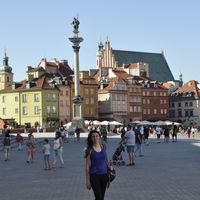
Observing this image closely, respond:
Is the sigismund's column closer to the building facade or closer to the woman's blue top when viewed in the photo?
the building facade

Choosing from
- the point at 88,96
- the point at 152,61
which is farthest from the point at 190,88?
the point at 88,96

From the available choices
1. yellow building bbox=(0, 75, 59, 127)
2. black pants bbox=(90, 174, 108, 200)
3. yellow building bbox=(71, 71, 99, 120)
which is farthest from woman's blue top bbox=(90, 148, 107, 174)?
yellow building bbox=(71, 71, 99, 120)

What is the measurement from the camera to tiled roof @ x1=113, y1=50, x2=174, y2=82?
126 meters

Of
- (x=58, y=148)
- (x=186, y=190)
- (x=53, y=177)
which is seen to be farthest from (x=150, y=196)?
(x=58, y=148)

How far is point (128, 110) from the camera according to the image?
106062 millimetres

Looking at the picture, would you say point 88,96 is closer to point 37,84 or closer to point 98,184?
point 37,84

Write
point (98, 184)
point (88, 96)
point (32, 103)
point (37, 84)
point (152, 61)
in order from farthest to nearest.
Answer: point (152, 61)
point (88, 96)
point (37, 84)
point (32, 103)
point (98, 184)

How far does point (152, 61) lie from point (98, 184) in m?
125

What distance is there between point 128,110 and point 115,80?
681 centimetres

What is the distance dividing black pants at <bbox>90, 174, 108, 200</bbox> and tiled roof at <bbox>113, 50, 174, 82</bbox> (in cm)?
11546

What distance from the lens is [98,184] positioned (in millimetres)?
8031

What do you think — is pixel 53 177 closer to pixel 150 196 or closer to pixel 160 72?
pixel 150 196

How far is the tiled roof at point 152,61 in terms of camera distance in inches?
4948

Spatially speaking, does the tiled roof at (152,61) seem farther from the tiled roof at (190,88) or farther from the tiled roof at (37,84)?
the tiled roof at (37,84)
